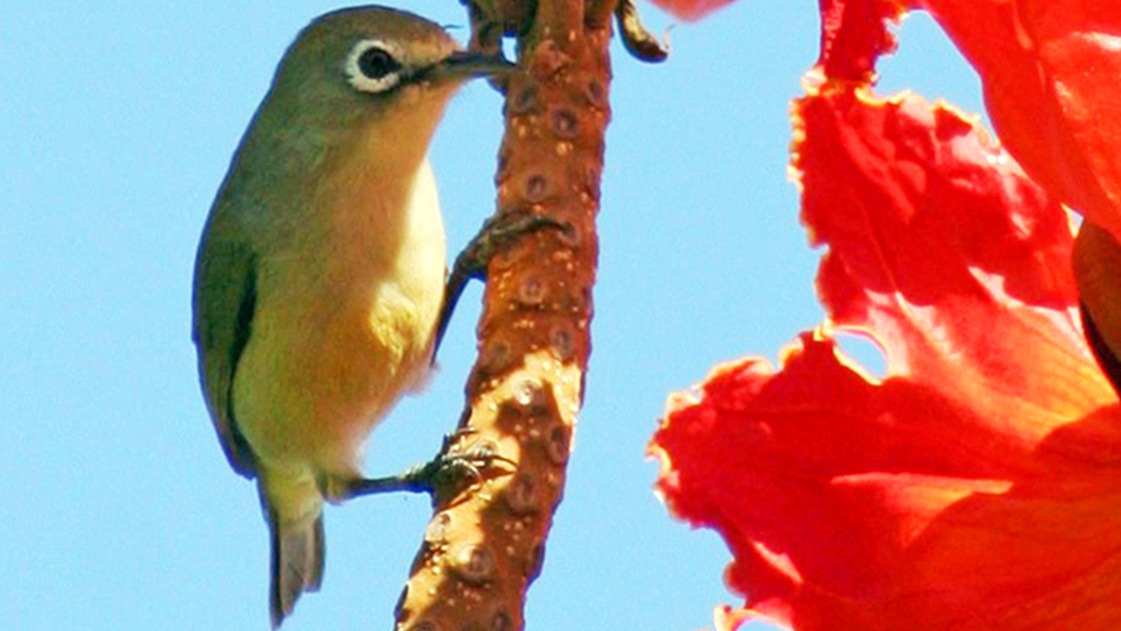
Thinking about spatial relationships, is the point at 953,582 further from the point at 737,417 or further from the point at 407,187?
the point at 407,187

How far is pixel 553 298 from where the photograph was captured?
150 cm

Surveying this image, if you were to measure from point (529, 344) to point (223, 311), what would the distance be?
335 centimetres

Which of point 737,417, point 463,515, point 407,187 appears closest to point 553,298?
point 463,515

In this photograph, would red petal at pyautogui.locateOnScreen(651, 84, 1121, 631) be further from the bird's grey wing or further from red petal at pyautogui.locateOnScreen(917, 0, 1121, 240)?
the bird's grey wing

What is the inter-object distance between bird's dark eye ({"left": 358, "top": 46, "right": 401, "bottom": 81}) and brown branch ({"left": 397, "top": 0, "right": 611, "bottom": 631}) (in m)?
2.52

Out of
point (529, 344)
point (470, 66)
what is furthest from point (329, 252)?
point (529, 344)

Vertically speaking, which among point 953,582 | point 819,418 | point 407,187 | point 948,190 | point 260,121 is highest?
point 260,121

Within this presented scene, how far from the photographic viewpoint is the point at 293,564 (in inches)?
201

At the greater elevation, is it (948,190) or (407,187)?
(407,187)

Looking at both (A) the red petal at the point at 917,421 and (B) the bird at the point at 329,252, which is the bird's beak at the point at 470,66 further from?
(A) the red petal at the point at 917,421

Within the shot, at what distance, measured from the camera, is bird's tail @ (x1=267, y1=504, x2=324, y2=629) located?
5098mm

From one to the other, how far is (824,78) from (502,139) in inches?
23.7

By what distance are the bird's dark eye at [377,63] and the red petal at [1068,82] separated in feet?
11.1

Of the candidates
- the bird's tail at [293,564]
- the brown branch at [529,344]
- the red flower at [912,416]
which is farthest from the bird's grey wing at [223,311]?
the red flower at [912,416]
